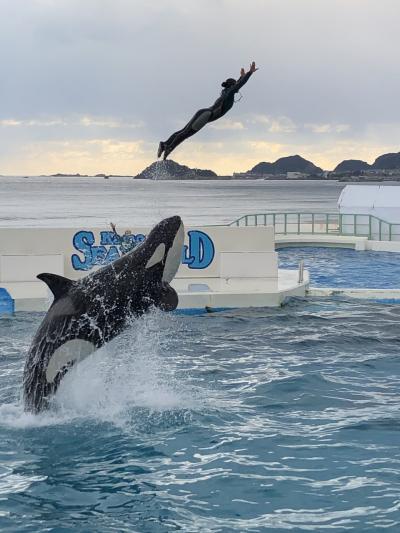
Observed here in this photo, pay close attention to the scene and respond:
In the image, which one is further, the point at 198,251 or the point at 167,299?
the point at 198,251

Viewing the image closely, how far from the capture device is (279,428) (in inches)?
351

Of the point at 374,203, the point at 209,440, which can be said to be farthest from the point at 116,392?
the point at 374,203

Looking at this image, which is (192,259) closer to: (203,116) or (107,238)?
(107,238)

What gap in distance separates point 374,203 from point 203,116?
23285mm

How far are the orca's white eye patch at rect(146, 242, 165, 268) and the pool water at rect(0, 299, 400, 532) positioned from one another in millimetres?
1513

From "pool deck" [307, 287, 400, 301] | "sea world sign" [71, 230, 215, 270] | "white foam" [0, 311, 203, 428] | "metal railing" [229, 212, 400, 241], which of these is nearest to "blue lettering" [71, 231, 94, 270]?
"sea world sign" [71, 230, 215, 270]

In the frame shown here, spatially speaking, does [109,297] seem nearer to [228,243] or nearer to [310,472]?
[310,472]

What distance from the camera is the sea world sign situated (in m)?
17.6

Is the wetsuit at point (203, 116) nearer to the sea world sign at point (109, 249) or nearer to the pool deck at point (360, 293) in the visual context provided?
the sea world sign at point (109, 249)

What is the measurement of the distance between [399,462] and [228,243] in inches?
414

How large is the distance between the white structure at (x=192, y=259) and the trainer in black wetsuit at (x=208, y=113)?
280 inches

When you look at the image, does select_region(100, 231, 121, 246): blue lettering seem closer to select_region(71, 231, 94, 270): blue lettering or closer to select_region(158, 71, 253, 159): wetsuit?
select_region(71, 231, 94, 270): blue lettering

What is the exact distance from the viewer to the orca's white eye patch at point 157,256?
27.1ft

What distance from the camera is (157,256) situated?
27.2ft
